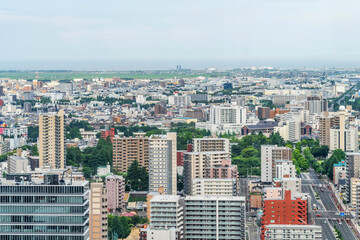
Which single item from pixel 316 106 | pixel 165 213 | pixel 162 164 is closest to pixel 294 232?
pixel 165 213

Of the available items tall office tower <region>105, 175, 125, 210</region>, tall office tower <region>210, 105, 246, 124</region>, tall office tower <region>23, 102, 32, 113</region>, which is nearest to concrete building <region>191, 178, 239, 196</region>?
tall office tower <region>105, 175, 125, 210</region>

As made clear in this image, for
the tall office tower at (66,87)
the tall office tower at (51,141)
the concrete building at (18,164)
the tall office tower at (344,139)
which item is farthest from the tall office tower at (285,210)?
the tall office tower at (66,87)

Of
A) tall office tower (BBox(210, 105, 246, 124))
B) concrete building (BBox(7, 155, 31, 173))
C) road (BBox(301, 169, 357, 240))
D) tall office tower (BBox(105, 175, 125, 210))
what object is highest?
tall office tower (BBox(210, 105, 246, 124))

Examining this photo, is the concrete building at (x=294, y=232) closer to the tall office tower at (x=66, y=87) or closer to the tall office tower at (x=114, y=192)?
the tall office tower at (x=114, y=192)

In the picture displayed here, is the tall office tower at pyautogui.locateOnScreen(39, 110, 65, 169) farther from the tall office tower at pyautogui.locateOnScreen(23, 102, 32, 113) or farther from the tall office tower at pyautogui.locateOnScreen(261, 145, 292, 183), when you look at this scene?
the tall office tower at pyautogui.locateOnScreen(23, 102, 32, 113)

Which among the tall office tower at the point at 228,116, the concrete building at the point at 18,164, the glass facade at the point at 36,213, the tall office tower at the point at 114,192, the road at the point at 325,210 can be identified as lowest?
the road at the point at 325,210

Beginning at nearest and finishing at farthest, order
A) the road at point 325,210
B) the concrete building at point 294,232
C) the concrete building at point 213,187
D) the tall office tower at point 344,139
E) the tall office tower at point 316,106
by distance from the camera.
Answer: the concrete building at point 294,232, the road at point 325,210, the concrete building at point 213,187, the tall office tower at point 344,139, the tall office tower at point 316,106

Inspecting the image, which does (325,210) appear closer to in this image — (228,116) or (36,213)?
(36,213)
